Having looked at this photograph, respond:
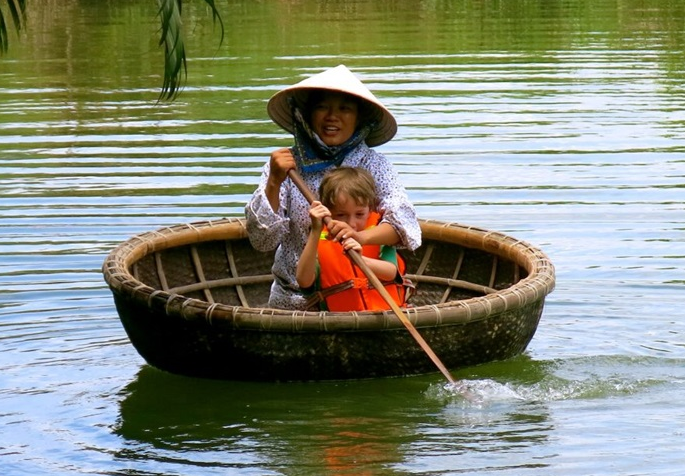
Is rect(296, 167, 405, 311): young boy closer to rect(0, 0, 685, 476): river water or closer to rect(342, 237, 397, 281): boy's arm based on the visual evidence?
rect(342, 237, 397, 281): boy's arm

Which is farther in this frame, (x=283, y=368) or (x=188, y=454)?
(x=283, y=368)

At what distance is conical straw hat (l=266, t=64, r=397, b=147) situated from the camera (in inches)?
206

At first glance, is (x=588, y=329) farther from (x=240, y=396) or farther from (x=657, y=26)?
(x=657, y=26)

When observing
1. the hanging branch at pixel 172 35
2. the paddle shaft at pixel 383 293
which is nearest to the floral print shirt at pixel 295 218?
the paddle shaft at pixel 383 293

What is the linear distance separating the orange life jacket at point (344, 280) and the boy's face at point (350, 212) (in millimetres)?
63

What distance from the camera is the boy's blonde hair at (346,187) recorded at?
5.18 metres

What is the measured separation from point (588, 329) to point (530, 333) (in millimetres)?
541

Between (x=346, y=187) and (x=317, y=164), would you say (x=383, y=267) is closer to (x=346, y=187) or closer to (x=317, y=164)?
(x=346, y=187)

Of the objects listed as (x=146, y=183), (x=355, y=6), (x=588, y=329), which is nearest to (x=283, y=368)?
(x=588, y=329)

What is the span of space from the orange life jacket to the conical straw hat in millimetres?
380

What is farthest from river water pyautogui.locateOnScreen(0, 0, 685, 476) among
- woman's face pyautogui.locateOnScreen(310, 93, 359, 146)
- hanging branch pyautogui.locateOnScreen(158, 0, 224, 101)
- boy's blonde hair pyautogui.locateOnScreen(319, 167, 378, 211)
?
hanging branch pyautogui.locateOnScreen(158, 0, 224, 101)

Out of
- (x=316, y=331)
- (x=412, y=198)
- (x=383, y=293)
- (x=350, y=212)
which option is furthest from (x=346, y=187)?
(x=412, y=198)

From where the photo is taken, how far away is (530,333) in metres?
5.40

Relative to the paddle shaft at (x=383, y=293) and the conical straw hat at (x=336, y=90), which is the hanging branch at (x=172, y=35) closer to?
the paddle shaft at (x=383, y=293)
